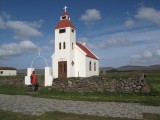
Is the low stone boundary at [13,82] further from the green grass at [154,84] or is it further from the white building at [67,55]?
the green grass at [154,84]

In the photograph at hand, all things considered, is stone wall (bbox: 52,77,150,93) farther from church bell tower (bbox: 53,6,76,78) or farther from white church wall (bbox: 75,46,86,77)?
white church wall (bbox: 75,46,86,77)

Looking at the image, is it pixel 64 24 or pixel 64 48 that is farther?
pixel 64 24

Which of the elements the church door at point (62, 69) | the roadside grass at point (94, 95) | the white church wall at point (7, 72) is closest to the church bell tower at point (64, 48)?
the church door at point (62, 69)

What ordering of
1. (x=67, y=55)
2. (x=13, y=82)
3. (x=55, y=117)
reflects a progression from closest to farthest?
(x=55, y=117), (x=13, y=82), (x=67, y=55)

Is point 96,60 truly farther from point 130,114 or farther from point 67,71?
point 130,114

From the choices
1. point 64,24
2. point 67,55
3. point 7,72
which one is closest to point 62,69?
point 67,55

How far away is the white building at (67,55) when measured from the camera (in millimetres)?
27125

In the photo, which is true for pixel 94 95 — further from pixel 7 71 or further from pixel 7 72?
pixel 7 71

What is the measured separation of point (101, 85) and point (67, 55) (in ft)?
30.8

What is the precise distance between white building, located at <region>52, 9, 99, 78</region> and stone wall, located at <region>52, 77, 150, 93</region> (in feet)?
20.2

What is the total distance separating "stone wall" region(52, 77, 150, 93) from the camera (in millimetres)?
17828

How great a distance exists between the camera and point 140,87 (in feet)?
57.9

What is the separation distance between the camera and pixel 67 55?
27.1m

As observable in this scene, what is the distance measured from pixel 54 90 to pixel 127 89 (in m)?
7.12
